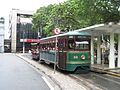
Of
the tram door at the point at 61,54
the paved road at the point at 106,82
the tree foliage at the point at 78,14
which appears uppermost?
the tree foliage at the point at 78,14

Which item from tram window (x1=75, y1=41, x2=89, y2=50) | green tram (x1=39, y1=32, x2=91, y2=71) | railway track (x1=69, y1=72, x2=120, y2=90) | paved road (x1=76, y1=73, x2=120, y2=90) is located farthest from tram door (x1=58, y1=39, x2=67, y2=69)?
railway track (x1=69, y1=72, x2=120, y2=90)

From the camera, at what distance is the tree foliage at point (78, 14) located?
2658cm

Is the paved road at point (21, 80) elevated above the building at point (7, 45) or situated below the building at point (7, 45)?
below

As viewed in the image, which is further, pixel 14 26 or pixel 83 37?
pixel 14 26

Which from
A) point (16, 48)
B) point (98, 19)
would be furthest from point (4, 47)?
point (98, 19)

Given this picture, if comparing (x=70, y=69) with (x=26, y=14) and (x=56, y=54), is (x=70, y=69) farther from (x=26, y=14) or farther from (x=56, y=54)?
(x=26, y=14)

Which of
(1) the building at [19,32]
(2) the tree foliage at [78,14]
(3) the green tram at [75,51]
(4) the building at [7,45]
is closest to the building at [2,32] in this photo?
(4) the building at [7,45]

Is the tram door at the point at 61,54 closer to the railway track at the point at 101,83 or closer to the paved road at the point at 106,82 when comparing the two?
the paved road at the point at 106,82

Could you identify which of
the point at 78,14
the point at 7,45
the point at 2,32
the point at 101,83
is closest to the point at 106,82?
the point at 101,83

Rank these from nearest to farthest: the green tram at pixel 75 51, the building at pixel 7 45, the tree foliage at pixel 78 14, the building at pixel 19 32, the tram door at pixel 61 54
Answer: the green tram at pixel 75 51 < the tram door at pixel 61 54 < the tree foliage at pixel 78 14 < the building at pixel 19 32 < the building at pixel 7 45

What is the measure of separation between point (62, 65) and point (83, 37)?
244 cm

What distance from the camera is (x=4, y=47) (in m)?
110

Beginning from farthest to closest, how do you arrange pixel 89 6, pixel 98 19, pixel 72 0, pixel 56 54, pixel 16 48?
pixel 16 48
pixel 72 0
pixel 98 19
pixel 89 6
pixel 56 54

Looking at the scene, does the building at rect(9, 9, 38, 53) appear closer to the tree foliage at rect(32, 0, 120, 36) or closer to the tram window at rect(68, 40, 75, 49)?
the tree foliage at rect(32, 0, 120, 36)
